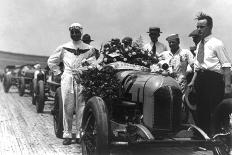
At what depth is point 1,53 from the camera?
118ft

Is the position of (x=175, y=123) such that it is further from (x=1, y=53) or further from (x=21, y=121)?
(x=1, y=53)

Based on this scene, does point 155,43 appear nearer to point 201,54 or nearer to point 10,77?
point 201,54

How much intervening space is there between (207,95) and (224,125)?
51 centimetres

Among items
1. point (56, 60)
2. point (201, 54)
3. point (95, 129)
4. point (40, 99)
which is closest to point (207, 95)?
point (201, 54)

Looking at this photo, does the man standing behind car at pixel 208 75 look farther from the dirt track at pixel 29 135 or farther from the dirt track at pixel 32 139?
the dirt track at pixel 29 135

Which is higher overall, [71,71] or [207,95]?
[71,71]

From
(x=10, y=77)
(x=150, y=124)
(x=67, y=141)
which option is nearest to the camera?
(x=150, y=124)

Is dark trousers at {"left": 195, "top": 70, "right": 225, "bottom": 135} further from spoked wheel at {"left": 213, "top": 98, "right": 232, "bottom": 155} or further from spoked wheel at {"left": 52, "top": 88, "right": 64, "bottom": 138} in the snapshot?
spoked wheel at {"left": 52, "top": 88, "right": 64, "bottom": 138}

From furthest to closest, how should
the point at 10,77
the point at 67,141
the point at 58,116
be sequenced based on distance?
1. the point at 10,77
2. the point at 58,116
3. the point at 67,141

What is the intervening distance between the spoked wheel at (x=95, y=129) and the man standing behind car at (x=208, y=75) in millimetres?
1542

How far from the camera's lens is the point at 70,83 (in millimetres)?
7367

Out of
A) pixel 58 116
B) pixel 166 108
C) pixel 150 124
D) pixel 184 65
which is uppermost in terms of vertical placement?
pixel 184 65

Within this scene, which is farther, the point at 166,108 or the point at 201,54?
the point at 201,54

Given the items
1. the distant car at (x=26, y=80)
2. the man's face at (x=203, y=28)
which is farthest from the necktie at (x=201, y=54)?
the distant car at (x=26, y=80)
